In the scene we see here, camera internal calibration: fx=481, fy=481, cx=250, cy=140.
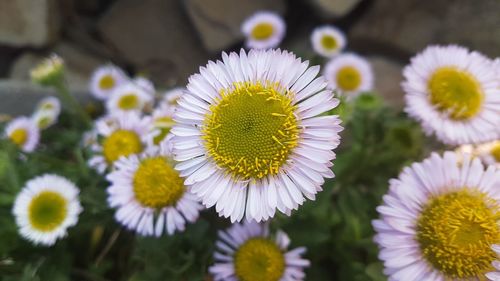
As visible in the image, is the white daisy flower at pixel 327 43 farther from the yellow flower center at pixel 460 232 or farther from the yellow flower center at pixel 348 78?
the yellow flower center at pixel 460 232

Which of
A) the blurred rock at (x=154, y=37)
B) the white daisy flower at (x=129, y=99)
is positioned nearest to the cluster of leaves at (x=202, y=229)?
the white daisy flower at (x=129, y=99)

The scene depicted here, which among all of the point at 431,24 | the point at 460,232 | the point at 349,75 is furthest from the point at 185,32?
the point at 460,232

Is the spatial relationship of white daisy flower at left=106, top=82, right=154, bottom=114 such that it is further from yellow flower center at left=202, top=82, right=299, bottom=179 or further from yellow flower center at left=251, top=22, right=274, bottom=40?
yellow flower center at left=202, top=82, right=299, bottom=179

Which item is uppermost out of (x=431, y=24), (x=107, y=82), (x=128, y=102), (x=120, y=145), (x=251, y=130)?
(x=431, y=24)

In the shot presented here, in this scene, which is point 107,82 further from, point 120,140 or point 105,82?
point 120,140

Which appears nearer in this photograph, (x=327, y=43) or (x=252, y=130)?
(x=252, y=130)

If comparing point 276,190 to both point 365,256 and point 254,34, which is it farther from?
point 254,34

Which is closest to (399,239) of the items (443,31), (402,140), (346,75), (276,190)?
(276,190)
